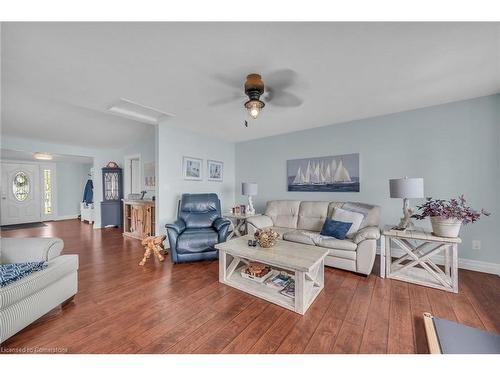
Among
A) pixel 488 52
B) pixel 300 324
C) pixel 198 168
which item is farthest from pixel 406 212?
pixel 198 168

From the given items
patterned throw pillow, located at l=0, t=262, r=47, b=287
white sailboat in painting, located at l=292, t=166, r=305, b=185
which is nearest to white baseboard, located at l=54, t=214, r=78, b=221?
patterned throw pillow, located at l=0, t=262, r=47, b=287

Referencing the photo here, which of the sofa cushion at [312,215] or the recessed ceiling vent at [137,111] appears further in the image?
the sofa cushion at [312,215]

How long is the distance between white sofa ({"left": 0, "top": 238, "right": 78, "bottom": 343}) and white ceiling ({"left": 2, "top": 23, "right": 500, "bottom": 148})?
162cm

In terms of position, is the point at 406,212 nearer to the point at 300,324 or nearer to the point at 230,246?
the point at 300,324

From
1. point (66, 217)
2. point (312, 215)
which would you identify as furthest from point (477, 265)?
point (66, 217)

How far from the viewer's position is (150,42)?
1.47 metres

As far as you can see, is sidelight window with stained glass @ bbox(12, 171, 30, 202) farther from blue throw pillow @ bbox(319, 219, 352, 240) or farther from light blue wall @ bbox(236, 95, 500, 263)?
blue throw pillow @ bbox(319, 219, 352, 240)

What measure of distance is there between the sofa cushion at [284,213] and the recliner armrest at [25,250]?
2904mm

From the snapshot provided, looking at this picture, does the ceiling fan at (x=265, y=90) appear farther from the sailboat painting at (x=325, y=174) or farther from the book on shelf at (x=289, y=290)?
the book on shelf at (x=289, y=290)

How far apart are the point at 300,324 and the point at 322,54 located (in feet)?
7.22

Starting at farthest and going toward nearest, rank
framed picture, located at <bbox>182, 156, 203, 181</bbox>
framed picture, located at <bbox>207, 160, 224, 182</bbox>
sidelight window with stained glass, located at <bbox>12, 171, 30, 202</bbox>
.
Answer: sidelight window with stained glass, located at <bbox>12, 171, 30, 202</bbox> → framed picture, located at <bbox>207, 160, 224, 182</bbox> → framed picture, located at <bbox>182, 156, 203, 181</bbox>

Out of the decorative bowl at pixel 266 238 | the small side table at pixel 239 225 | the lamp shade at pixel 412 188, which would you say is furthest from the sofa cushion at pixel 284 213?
the lamp shade at pixel 412 188

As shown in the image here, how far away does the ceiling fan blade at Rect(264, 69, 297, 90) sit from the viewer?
6.20 feet

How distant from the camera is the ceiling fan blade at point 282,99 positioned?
232cm
